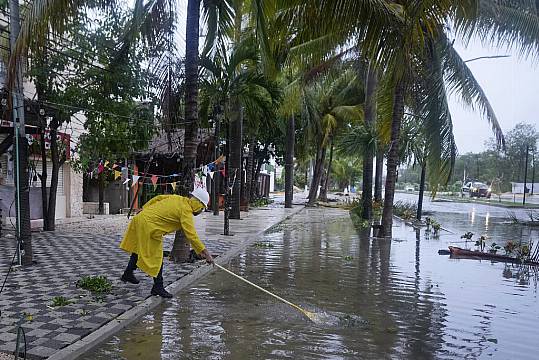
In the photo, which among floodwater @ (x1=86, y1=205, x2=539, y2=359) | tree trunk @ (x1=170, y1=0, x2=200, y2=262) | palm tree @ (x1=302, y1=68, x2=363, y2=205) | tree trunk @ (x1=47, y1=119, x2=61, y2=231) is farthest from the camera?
palm tree @ (x1=302, y1=68, x2=363, y2=205)

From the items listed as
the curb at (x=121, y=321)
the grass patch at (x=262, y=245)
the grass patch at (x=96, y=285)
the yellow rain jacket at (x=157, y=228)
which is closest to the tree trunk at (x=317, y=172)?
the grass patch at (x=262, y=245)

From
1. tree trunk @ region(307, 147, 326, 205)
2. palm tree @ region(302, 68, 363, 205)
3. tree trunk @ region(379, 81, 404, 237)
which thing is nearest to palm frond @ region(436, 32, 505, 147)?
tree trunk @ region(379, 81, 404, 237)

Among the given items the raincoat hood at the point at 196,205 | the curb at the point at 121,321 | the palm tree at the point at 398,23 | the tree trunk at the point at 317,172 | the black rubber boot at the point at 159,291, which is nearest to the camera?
the curb at the point at 121,321

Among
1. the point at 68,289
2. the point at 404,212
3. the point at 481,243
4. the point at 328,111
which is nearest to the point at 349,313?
the point at 68,289

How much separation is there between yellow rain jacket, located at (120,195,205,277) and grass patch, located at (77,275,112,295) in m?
0.58

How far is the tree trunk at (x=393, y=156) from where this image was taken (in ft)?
43.4

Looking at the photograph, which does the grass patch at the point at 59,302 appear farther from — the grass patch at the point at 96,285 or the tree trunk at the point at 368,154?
the tree trunk at the point at 368,154

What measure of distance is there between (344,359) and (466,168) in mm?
78243

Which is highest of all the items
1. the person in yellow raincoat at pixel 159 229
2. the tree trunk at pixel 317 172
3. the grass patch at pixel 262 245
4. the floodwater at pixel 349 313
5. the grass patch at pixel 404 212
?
the tree trunk at pixel 317 172

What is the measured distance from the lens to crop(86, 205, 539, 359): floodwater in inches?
201

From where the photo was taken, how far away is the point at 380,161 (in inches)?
884

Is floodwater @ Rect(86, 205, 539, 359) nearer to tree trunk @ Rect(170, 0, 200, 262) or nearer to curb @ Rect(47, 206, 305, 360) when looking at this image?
curb @ Rect(47, 206, 305, 360)

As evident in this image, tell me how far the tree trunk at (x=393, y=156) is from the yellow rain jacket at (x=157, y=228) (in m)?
8.14

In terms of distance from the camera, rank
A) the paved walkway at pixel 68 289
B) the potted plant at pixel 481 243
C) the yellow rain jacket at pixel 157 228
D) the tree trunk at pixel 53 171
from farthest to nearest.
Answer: the tree trunk at pixel 53 171, the potted plant at pixel 481 243, the yellow rain jacket at pixel 157 228, the paved walkway at pixel 68 289
